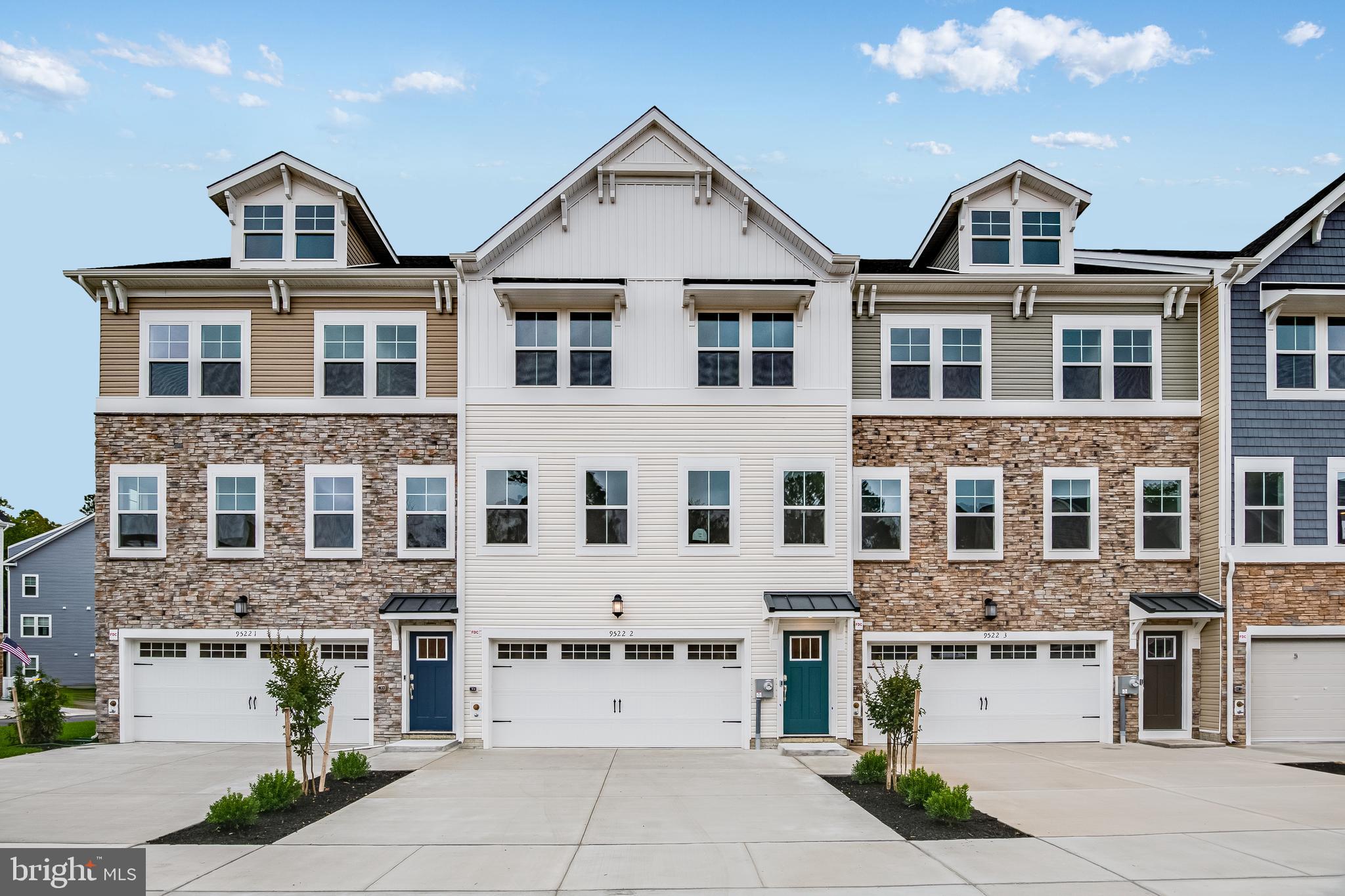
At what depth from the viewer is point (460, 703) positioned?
1734cm

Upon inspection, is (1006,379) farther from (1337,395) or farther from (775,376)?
(1337,395)

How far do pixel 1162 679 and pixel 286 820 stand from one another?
611 inches

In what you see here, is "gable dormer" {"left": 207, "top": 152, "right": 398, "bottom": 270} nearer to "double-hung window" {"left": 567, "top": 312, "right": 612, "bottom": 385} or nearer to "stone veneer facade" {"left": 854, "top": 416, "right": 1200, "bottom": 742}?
"double-hung window" {"left": 567, "top": 312, "right": 612, "bottom": 385}

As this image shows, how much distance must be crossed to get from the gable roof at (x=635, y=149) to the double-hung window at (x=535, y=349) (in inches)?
53.5

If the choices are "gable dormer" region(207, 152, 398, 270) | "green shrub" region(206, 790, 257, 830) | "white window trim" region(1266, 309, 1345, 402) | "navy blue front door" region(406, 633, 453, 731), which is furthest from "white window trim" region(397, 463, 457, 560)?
"white window trim" region(1266, 309, 1345, 402)

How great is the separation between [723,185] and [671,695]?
954 centimetres

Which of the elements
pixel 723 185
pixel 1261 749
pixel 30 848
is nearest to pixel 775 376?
pixel 723 185

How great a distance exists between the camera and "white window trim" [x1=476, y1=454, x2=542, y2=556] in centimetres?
1741

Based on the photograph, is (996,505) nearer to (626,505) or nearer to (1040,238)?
(1040,238)

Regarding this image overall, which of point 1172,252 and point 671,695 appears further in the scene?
point 1172,252

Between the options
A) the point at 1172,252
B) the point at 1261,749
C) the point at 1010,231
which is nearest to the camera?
the point at 1261,749

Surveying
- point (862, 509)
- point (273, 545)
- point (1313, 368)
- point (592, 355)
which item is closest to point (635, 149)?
point (592, 355)

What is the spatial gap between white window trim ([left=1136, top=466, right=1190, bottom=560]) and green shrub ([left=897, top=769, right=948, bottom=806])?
857 cm

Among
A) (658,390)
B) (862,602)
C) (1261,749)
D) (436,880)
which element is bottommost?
(1261,749)
